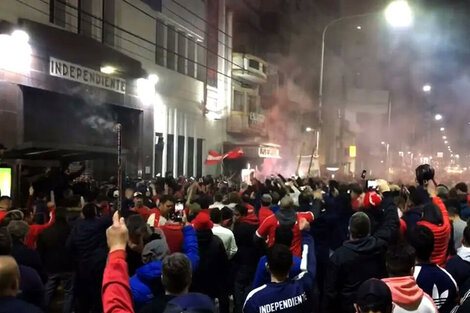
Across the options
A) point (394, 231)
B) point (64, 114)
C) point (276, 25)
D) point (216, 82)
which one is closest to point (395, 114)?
point (276, 25)

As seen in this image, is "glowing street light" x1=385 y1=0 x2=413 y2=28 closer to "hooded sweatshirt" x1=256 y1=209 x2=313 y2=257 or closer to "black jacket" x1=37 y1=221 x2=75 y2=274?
"hooded sweatshirt" x1=256 y1=209 x2=313 y2=257

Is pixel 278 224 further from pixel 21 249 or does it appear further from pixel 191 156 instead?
pixel 191 156

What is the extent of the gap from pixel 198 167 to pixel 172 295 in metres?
20.0

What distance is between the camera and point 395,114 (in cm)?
5266

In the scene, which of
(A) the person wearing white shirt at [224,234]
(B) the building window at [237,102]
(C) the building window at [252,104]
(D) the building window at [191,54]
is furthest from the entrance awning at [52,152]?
(C) the building window at [252,104]

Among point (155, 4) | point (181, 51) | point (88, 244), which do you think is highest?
point (155, 4)

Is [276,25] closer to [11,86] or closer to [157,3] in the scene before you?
[157,3]

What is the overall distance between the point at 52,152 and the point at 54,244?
5.01 meters

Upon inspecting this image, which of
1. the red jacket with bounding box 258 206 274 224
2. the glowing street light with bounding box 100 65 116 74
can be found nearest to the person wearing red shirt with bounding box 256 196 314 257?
the red jacket with bounding box 258 206 274 224

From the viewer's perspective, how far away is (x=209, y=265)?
18.0 ft

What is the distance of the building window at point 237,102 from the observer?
26.9 meters

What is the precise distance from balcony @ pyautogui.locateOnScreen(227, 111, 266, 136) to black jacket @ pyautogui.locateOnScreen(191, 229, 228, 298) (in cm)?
1984

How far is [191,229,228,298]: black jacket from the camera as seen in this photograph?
5402 mm

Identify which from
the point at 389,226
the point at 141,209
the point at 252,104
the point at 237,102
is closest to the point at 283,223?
the point at 389,226
